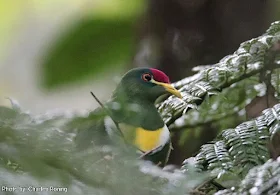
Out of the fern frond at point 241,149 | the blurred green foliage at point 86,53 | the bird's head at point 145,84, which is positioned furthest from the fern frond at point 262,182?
the blurred green foliage at point 86,53

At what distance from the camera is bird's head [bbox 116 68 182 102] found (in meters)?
0.64

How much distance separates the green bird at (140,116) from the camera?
0.55 meters

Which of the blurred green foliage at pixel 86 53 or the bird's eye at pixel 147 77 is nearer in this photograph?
the bird's eye at pixel 147 77

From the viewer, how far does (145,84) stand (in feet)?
2.14

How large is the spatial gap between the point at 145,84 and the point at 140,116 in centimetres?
7

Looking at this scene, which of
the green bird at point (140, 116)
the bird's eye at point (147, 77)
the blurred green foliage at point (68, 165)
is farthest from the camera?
the bird's eye at point (147, 77)

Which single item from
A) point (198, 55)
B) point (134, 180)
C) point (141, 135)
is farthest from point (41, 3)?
point (134, 180)

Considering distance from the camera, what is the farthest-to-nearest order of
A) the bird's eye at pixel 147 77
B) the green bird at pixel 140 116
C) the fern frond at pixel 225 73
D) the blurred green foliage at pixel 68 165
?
the fern frond at pixel 225 73
the bird's eye at pixel 147 77
the green bird at pixel 140 116
the blurred green foliage at pixel 68 165

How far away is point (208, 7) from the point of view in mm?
1119

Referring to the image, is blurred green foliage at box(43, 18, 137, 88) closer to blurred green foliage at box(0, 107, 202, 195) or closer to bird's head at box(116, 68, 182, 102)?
bird's head at box(116, 68, 182, 102)

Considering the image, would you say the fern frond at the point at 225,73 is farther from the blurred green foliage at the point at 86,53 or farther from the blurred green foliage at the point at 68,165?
the blurred green foliage at the point at 68,165

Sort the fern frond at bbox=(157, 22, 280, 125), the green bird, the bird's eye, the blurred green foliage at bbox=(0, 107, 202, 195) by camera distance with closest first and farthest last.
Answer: the blurred green foliage at bbox=(0, 107, 202, 195) → the green bird → the bird's eye → the fern frond at bbox=(157, 22, 280, 125)

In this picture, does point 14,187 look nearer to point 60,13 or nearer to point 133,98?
point 133,98

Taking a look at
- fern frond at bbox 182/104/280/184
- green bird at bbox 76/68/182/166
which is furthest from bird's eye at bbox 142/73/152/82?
fern frond at bbox 182/104/280/184
